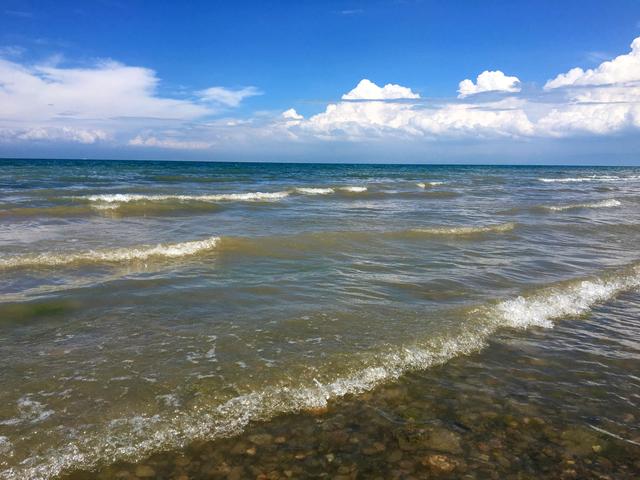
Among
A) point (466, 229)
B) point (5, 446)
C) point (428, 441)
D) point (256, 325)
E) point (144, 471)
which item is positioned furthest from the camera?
point (466, 229)

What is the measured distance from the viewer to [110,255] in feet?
35.0

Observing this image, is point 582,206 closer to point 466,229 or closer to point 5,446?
point 466,229

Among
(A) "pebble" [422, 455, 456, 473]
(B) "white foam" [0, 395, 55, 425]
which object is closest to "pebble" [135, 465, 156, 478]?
(B) "white foam" [0, 395, 55, 425]

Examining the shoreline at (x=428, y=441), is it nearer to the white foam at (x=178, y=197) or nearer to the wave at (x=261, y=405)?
the wave at (x=261, y=405)

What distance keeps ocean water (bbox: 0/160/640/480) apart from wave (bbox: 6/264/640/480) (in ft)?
0.05

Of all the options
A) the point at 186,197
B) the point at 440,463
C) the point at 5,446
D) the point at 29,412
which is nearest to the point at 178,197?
the point at 186,197

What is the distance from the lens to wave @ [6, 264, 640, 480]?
144 inches

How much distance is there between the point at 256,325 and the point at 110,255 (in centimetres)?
584

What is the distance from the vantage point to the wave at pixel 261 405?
3668 millimetres

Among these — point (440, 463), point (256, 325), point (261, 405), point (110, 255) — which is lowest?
point (440, 463)

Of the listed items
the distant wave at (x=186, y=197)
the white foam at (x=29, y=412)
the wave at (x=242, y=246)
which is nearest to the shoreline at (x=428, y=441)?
the white foam at (x=29, y=412)

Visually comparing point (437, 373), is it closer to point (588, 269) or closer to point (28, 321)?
point (28, 321)

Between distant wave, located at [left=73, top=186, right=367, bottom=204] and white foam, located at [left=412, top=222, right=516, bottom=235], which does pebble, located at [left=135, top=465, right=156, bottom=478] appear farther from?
distant wave, located at [left=73, top=186, right=367, bottom=204]

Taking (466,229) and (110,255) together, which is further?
(466,229)
